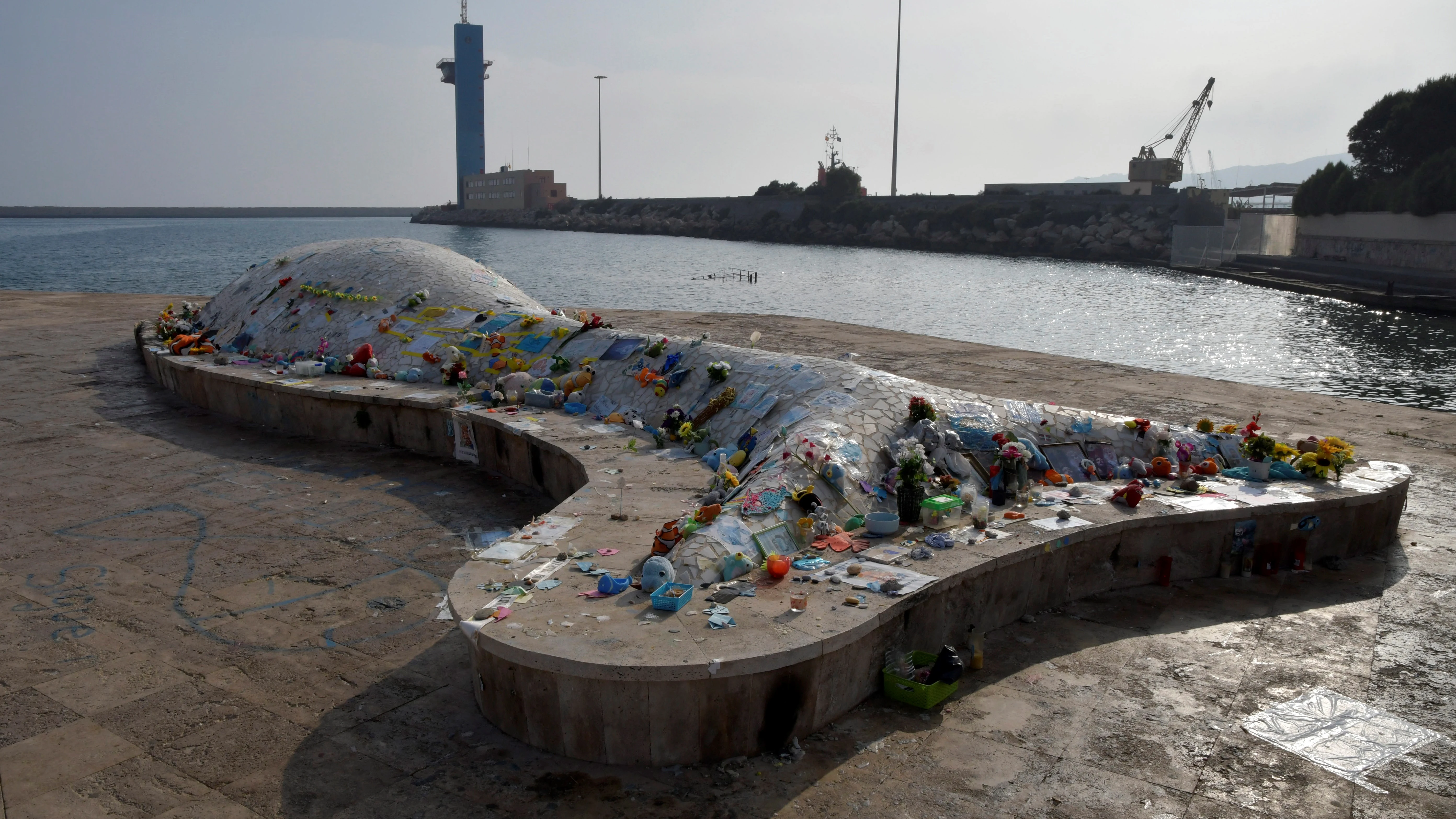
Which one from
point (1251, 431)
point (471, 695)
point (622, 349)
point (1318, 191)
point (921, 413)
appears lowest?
point (471, 695)

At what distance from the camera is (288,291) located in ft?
55.0

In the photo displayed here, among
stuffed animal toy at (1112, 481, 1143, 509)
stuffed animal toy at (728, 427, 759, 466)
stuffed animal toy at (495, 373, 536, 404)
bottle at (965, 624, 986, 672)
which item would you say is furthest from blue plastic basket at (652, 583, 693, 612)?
stuffed animal toy at (495, 373, 536, 404)

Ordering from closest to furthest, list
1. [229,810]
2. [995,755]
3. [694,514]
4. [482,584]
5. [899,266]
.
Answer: [229,810] → [995,755] → [482,584] → [694,514] → [899,266]

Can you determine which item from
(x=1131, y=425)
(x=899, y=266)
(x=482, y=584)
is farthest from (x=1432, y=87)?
(x=482, y=584)

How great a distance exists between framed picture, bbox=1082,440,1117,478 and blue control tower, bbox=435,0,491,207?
12229 centimetres

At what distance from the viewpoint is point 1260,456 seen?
31.2 ft

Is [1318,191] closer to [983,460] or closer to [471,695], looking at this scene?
[983,460]

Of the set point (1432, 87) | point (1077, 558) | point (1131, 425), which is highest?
point (1432, 87)

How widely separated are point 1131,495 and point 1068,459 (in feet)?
3.64

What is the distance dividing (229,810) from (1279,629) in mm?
7420

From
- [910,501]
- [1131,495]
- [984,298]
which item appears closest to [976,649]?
[910,501]

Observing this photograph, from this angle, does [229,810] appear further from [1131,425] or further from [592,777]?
[1131,425]

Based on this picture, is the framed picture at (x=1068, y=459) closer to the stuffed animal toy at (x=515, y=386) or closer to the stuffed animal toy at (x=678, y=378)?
the stuffed animal toy at (x=678, y=378)

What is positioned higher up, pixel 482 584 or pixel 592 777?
pixel 482 584
